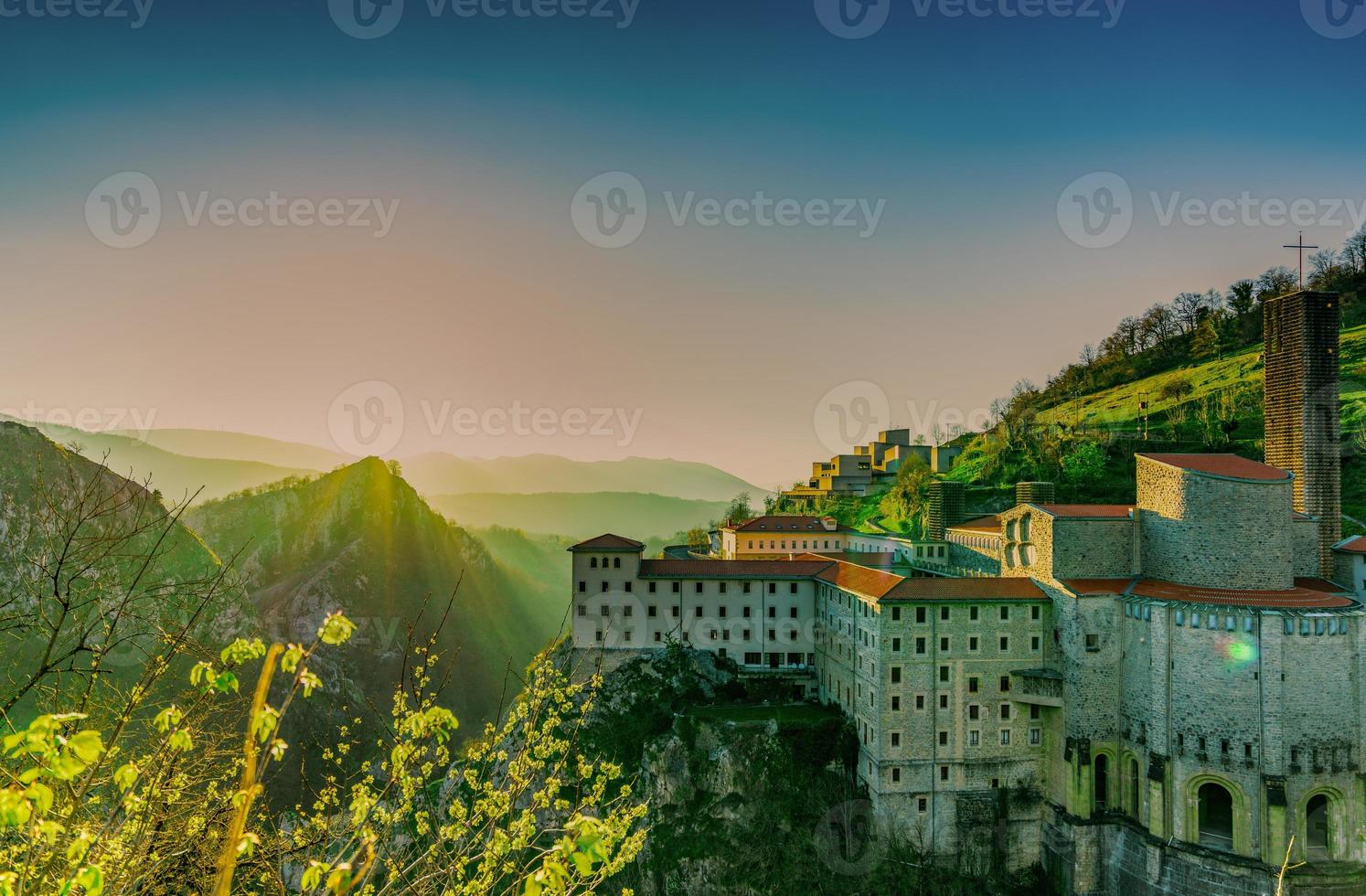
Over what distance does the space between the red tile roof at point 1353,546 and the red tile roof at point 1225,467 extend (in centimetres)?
731

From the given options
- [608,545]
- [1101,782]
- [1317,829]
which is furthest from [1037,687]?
[608,545]

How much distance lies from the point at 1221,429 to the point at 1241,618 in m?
49.4

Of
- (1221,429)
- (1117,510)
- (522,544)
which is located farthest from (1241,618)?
(522,544)

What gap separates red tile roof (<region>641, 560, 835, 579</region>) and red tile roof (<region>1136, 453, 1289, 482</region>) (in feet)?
Result: 69.9

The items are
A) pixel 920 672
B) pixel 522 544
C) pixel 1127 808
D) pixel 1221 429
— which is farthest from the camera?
pixel 522 544

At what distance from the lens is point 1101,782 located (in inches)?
1515

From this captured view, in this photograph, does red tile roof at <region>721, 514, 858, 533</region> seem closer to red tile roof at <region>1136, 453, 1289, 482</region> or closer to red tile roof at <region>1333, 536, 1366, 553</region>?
red tile roof at <region>1136, 453, 1289, 482</region>

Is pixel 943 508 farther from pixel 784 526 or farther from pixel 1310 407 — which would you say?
pixel 1310 407

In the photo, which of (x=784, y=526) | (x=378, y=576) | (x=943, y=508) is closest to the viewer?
(x=943, y=508)

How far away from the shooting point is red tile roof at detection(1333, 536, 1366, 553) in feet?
133

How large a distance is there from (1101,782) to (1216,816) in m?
4.81

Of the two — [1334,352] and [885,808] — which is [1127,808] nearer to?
[885,808]

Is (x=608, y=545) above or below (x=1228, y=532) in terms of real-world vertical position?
below

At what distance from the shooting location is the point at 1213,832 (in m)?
34.4
